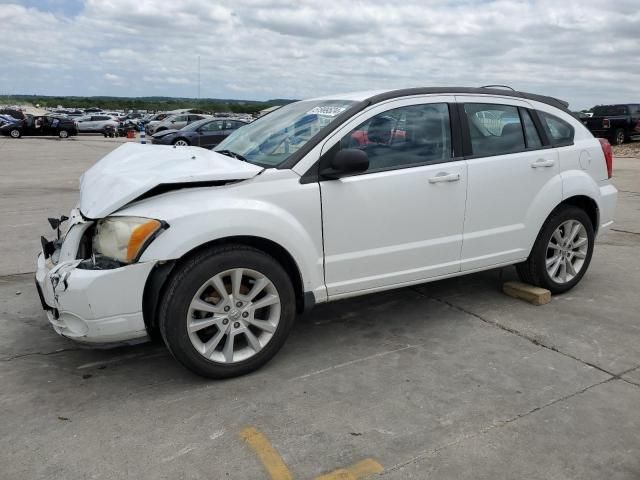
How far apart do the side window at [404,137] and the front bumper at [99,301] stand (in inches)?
58.9

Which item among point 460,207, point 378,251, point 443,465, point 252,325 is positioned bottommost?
point 443,465

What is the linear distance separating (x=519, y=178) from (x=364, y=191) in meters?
1.42

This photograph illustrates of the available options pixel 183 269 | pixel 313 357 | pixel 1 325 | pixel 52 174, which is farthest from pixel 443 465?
pixel 52 174

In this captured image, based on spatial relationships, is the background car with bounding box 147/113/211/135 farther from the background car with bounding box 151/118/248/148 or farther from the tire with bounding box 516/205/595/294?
the tire with bounding box 516/205/595/294

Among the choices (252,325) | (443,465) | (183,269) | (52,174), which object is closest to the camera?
(443,465)

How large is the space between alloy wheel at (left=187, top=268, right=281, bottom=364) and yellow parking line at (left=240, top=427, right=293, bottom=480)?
0.60m

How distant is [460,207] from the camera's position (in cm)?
409

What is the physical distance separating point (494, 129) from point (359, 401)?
7.88 ft

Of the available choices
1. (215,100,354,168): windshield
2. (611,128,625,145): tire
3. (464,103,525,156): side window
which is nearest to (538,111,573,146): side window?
(464,103,525,156): side window

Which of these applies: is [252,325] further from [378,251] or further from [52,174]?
[52,174]

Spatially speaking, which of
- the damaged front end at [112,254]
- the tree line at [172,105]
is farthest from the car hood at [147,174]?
the tree line at [172,105]

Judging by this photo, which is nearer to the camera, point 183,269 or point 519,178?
point 183,269

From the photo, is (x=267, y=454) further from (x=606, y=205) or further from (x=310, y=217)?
→ (x=606, y=205)

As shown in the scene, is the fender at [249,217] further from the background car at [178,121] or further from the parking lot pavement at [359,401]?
the background car at [178,121]
